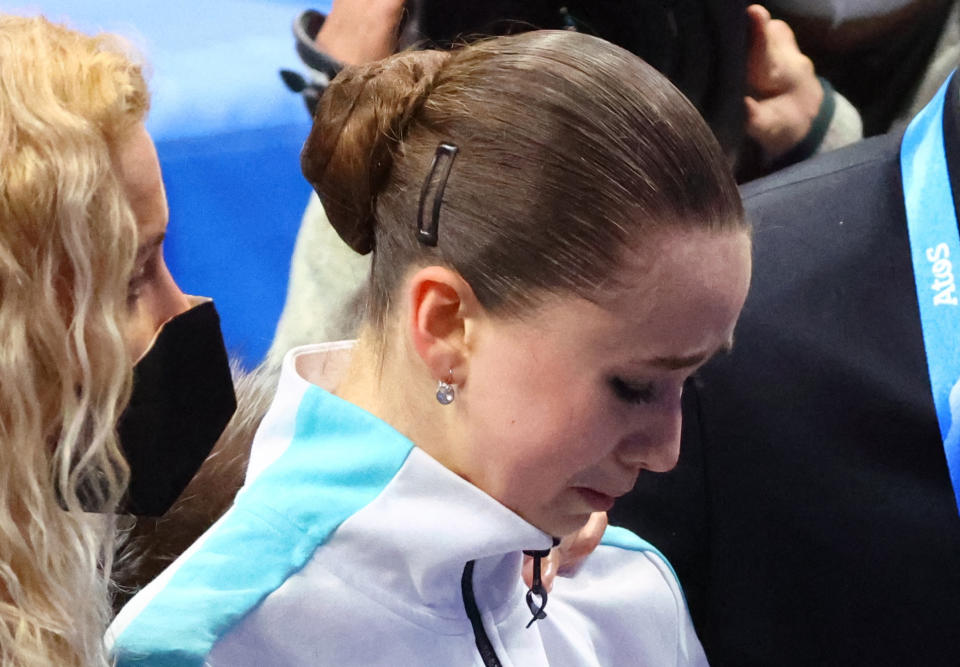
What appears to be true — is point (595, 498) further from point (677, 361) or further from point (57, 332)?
point (57, 332)

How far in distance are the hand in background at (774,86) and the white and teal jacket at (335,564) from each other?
79 cm

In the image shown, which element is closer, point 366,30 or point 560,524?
point 560,524

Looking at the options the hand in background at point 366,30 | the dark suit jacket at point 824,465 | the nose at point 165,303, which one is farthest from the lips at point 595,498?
the hand in background at point 366,30

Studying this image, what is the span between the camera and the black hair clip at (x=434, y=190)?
0.75m

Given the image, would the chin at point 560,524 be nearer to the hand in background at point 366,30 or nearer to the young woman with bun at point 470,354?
the young woman with bun at point 470,354

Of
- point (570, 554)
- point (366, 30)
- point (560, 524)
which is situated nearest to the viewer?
point (560, 524)

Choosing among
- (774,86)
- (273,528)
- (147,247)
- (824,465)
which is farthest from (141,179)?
(774,86)

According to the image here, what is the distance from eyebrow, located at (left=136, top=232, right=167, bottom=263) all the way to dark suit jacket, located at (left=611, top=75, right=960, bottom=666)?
48cm

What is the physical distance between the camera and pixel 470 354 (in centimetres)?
77

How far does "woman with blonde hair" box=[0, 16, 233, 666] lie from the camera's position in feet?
2.24

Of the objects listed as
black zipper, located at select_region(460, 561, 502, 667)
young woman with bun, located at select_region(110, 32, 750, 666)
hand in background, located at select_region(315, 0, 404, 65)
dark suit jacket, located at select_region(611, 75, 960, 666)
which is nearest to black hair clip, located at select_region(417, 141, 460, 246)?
young woman with bun, located at select_region(110, 32, 750, 666)

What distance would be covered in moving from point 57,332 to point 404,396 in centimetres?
24

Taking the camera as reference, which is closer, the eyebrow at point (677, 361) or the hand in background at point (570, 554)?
the eyebrow at point (677, 361)

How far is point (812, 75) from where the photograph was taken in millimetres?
1511
